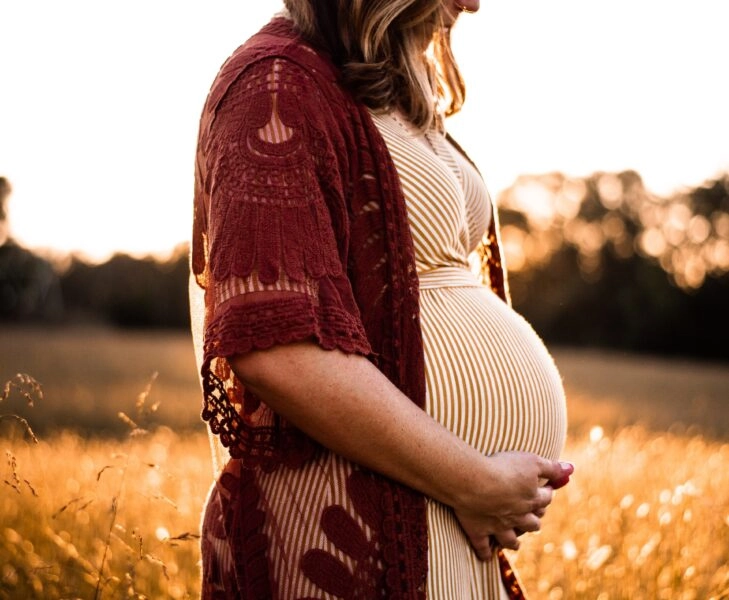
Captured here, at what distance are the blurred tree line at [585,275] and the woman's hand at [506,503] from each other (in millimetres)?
37049

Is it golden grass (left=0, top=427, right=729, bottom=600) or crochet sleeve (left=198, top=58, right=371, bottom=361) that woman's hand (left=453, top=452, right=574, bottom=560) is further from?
golden grass (left=0, top=427, right=729, bottom=600)

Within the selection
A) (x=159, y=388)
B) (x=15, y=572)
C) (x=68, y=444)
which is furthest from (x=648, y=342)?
(x=15, y=572)

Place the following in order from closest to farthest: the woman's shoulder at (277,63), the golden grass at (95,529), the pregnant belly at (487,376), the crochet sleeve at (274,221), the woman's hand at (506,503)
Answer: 1. the crochet sleeve at (274,221)
2. the woman's shoulder at (277,63)
3. the woman's hand at (506,503)
4. the pregnant belly at (487,376)
5. the golden grass at (95,529)

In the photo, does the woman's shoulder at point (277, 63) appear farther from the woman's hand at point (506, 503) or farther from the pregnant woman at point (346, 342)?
the woman's hand at point (506, 503)

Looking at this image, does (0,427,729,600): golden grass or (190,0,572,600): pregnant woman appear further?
(0,427,729,600): golden grass

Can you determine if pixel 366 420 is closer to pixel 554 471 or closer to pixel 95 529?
pixel 554 471

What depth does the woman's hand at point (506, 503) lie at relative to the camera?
1603mm

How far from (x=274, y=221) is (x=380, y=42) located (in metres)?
0.55

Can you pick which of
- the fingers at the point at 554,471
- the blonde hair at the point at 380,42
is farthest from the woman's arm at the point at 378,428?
the blonde hair at the point at 380,42

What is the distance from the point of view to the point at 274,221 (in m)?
1.39

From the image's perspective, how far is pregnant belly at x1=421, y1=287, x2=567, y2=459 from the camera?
172cm

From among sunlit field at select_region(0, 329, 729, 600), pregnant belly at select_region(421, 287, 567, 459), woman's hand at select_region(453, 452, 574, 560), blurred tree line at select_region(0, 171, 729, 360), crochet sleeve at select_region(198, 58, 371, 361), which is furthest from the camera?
blurred tree line at select_region(0, 171, 729, 360)

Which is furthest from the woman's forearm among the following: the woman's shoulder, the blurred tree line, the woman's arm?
the blurred tree line

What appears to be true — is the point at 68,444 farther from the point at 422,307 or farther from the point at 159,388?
the point at 159,388
